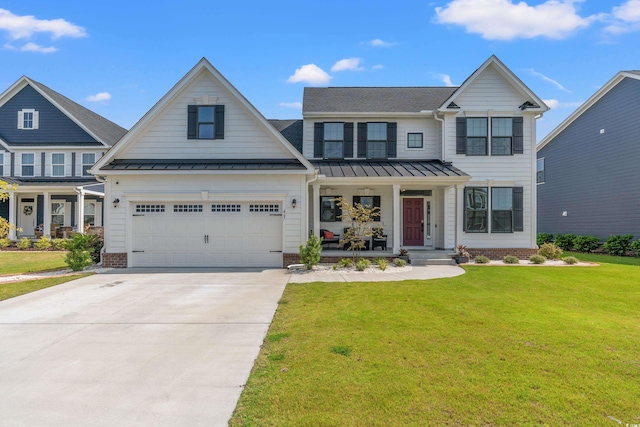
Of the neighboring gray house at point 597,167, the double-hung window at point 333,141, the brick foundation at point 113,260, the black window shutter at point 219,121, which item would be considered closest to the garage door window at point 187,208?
the brick foundation at point 113,260

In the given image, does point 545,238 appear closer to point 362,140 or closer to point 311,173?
point 362,140

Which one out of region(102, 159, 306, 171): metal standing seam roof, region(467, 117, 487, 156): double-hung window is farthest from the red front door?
region(102, 159, 306, 171): metal standing seam roof

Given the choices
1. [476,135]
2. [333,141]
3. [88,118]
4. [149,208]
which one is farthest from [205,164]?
[88,118]

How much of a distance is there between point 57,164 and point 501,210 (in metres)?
24.8

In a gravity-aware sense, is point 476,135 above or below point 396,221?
above

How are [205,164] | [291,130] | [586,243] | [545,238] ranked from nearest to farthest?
[205,164]
[291,130]
[586,243]
[545,238]

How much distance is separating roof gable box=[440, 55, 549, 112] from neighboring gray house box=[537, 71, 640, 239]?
7446 mm

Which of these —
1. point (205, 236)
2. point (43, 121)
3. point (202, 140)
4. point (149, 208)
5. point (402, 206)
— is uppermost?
point (43, 121)

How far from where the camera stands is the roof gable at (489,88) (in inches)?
542

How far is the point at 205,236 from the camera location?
1213cm

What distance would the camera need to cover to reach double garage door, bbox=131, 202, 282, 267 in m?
12.1

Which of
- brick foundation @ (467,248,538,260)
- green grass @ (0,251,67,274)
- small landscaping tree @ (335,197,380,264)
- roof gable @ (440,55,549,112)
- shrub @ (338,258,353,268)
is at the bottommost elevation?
green grass @ (0,251,67,274)

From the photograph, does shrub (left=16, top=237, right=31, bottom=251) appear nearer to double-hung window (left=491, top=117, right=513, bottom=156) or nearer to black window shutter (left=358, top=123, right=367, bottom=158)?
black window shutter (left=358, top=123, right=367, bottom=158)

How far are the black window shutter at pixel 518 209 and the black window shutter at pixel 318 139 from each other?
8.16 meters
